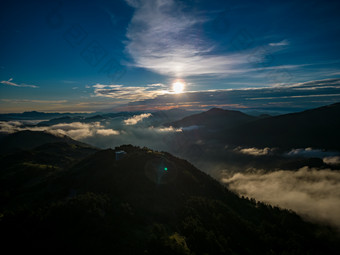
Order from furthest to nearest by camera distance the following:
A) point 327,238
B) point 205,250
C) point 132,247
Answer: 1. point 327,238
2. point 205,250
3. point 132,247

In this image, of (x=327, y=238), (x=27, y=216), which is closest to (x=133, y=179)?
(x=27, y=216)

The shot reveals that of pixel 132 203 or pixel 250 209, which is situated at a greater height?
pixel 132 203

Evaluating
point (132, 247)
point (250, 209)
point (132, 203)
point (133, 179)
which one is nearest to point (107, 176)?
point (133, 179)

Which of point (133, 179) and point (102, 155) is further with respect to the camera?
point (102, 155)

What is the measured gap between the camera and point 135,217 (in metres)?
48.6

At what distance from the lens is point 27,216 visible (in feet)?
132

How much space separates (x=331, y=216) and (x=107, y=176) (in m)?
211

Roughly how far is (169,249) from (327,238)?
118m

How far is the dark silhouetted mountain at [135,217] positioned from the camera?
1405 inches

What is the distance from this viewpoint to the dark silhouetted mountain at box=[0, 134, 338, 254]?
3569 cm

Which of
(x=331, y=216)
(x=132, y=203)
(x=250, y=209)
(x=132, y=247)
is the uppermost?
(x=132, y=247)

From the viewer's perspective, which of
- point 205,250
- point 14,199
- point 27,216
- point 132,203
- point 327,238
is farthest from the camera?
point 327,238

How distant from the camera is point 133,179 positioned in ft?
251

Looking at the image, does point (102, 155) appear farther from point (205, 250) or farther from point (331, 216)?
point (331, 216)
